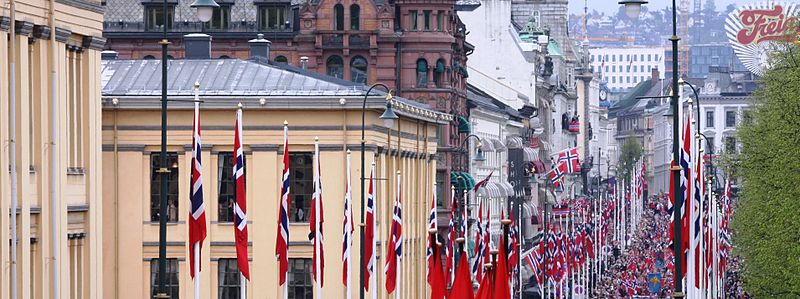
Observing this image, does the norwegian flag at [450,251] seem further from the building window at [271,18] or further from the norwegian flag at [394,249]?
the building window at [271,18]

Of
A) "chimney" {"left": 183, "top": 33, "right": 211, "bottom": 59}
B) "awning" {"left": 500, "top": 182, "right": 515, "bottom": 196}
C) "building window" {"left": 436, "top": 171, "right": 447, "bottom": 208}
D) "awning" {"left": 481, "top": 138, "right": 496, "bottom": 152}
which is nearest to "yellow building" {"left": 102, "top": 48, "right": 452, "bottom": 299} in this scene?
"chimney" {"left": 183, "top": 33, "right": 211, "bottom": 59}

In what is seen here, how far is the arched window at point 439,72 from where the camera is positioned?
98.4m

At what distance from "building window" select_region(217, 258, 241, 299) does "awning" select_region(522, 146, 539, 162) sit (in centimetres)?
8704

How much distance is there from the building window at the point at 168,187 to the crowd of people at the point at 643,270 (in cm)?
3983

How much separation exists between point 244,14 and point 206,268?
34.0 m

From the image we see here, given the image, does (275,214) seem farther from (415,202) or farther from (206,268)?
(415,202)

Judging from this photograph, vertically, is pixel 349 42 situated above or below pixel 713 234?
above

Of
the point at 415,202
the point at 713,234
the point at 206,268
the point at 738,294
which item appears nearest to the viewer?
the point at 206,268

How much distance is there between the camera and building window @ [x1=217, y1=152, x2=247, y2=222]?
6638 cm

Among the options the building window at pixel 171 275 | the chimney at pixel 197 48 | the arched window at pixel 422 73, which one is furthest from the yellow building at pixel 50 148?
the arched window at pixel 422 73

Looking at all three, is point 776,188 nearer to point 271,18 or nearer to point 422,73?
point 422,73

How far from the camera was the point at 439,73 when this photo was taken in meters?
99.3

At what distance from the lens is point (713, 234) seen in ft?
283

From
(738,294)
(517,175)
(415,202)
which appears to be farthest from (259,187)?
(517,175)
